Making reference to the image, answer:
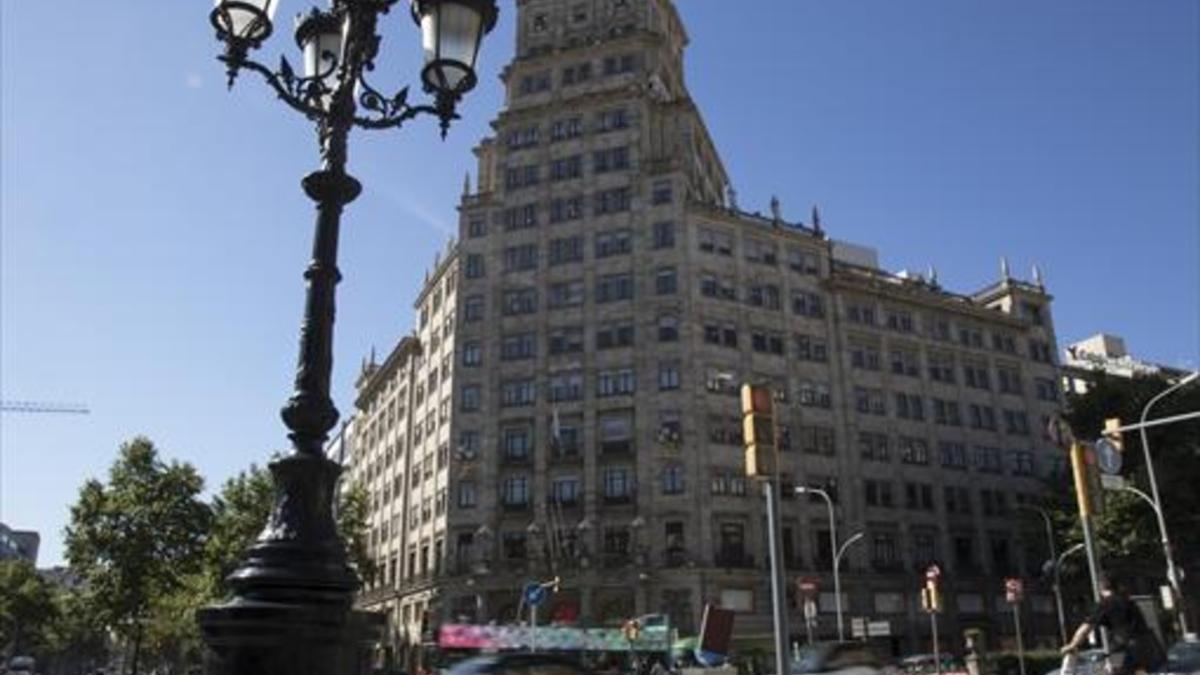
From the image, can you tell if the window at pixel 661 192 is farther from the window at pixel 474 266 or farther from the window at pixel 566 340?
the window at pixel 474 266

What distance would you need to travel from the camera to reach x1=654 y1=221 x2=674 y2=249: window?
6091 cm

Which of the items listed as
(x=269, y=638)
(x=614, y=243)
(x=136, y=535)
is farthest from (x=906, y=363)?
(x=269, y=638)

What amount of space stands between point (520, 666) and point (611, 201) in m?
51.7

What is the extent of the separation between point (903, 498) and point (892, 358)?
372 inches

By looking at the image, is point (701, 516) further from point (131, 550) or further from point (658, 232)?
point (131, 550)

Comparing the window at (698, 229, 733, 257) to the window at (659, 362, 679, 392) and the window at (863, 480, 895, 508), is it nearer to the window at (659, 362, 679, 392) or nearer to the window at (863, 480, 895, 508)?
the window at (659, 362, 679, 392)

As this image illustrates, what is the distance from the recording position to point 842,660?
20.3m

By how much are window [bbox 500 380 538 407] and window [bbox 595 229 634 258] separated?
29.9 ft

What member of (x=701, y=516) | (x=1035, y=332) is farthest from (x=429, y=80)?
(x=1035, y=332)

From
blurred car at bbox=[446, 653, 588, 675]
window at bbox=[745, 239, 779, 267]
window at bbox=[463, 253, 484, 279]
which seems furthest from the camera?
window at bbox=[463, 253, 484, 279]

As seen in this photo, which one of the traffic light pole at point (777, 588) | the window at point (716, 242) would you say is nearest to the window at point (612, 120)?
Result: the window at point (716, 242)

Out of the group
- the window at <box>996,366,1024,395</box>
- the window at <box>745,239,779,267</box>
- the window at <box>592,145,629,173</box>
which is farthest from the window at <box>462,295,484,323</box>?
the window at <box>996,366,1024,395</box>

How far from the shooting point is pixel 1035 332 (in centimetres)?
7425

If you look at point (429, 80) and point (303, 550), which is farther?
point (429, 80)
